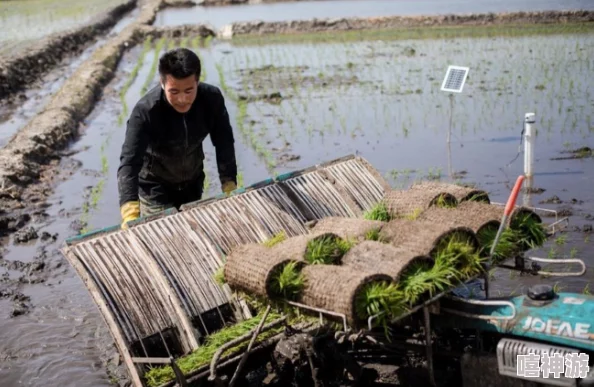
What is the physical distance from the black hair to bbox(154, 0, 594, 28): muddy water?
57.0ft

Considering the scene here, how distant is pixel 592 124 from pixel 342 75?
5.58 metres

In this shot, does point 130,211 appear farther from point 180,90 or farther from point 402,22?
point 402,22

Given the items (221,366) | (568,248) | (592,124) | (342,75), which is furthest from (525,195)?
(342,75)

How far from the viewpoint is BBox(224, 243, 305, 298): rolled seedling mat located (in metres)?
3.11

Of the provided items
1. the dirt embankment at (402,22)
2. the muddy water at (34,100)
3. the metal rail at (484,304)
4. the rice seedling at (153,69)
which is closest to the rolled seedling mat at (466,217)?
the metal rail at (484,304)

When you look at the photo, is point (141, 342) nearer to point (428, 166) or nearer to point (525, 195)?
point (525, 195)

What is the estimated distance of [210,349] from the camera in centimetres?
368

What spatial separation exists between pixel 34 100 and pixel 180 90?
11560 mm

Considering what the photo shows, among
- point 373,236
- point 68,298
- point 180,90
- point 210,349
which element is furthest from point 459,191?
point 68,298

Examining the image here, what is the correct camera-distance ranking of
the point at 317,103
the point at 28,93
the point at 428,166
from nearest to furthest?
the point at 428,166, the point at 317,103, the point at 28,93

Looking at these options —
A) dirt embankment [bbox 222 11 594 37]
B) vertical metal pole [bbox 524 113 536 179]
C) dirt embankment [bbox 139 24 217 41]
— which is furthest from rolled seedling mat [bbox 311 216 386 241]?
dirt embankment [bbox 139 24 217 41]

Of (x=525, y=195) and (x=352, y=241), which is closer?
(x=352, y=241)

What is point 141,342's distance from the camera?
3.72 m

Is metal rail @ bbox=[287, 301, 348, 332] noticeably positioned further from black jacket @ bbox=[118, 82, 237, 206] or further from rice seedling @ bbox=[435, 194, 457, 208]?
black jacket @ bbox=[118, 82, 237, 206]
